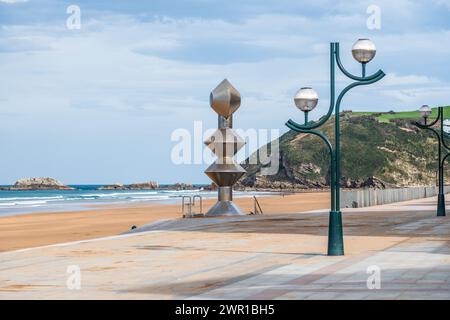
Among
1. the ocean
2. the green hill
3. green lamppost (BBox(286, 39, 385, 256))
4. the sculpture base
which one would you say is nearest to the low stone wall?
the sculpture base

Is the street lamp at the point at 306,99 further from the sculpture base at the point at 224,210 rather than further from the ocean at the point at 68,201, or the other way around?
the ocean at the point at 68,201

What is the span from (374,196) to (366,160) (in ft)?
442

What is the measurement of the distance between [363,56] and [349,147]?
173 m

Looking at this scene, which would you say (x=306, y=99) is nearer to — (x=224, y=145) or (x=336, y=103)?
(x=336, y=103)

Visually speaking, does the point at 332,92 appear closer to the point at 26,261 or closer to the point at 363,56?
A: the point at 363,56

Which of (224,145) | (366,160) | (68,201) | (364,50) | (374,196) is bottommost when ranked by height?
(68,201)

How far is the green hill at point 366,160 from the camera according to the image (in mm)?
174000

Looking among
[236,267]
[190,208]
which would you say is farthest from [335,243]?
[190,208]

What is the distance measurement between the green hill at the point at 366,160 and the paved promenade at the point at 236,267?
149814 millimetres

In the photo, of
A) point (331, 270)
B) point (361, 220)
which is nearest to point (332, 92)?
point (331, 270)

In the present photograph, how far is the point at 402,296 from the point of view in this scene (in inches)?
397

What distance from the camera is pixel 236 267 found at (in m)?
14.2

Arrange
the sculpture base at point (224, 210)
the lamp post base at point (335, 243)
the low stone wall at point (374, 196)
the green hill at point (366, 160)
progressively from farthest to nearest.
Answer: the green hill at point (366, 160) → the low stone wall at point (374, 196) → the sculpture base at point (224, 210) → the lamp post base at point (335, 243)

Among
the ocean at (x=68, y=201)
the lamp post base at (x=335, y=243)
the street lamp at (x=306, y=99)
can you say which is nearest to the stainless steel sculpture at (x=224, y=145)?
the street lamp at (x=306, y=99)
